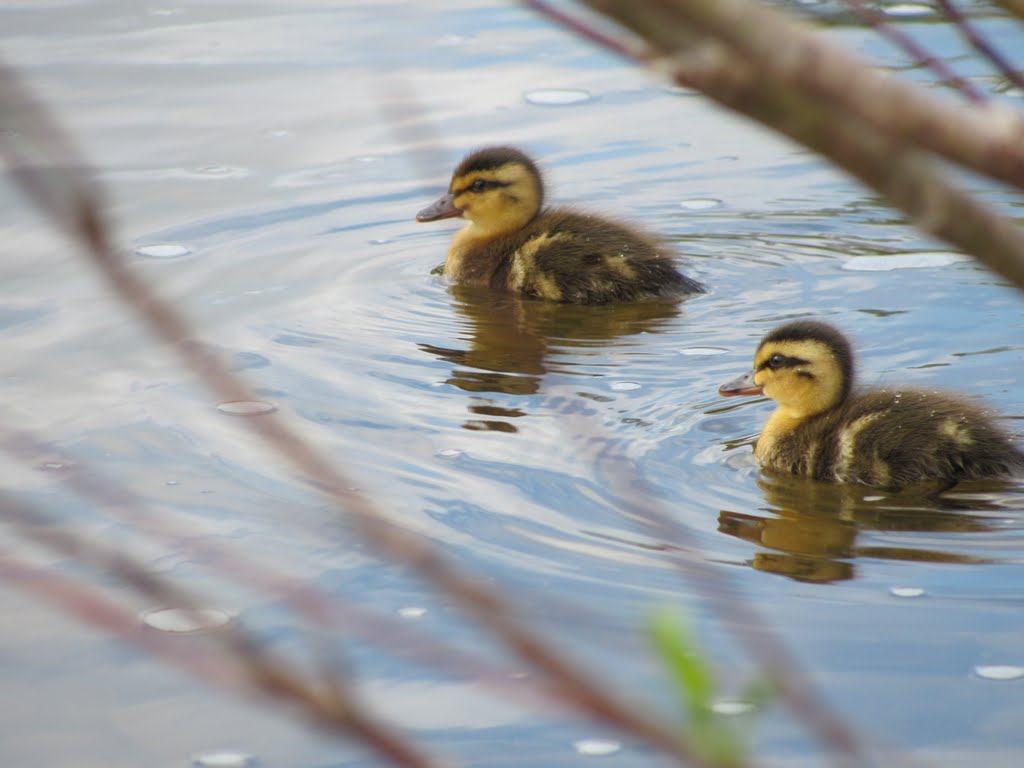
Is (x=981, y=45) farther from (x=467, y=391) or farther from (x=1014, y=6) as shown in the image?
(x=467, y=391)

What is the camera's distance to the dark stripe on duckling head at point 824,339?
12.9 ft

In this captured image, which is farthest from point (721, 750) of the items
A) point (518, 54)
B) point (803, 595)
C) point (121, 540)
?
point (518, 54)

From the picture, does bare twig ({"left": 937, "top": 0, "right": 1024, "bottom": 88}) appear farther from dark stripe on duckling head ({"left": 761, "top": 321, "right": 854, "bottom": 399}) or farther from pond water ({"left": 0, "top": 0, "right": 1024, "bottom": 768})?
dark stripe on duckling head ({"left": 761, "top": 321, "right": 854, "bottom": 399})

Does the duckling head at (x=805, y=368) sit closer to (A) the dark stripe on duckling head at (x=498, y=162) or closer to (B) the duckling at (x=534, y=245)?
(B) the duckling at (x=534, y=245)

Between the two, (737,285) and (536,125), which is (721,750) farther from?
(536,125)

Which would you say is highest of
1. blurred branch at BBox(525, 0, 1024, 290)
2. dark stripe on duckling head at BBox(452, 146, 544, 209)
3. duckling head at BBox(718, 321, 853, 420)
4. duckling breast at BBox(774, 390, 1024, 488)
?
blurred branch at BBox(525, 0, 1024, 290)

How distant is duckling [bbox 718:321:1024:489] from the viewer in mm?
3672

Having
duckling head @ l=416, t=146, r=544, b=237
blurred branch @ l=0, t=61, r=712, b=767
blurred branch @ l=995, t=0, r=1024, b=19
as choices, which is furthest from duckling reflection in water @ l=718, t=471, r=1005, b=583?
blurred branch @ l=0, t=61, r=712, b=767

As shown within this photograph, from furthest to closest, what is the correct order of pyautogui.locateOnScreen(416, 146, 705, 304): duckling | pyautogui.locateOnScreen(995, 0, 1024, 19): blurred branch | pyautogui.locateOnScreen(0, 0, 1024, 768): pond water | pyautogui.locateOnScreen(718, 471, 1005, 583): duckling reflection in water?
1. pyautogui.locateOnScreen(416, 146, 705, 304): duckling
2. pyautogui.locateOnScreen(718, 471, 1005, 583): duckling reflection in water
3. pyautogui.locateOnScreen(0, 0, 1024, 768): pond water
4. pyautogui.locateOnScreen(995, 0, 1024, 19): blurred branch

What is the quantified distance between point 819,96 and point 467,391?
393cm

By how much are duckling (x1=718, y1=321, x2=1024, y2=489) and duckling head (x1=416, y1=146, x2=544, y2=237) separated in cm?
195

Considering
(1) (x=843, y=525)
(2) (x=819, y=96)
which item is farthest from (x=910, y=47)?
(1) (x=843, y=525)

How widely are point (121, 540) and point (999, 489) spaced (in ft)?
6.68

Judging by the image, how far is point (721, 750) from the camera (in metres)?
0.65
